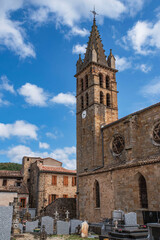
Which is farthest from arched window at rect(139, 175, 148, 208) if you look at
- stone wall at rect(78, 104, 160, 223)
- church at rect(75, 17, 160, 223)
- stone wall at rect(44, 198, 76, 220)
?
stone wall at rect(44, 198, 76, 220)

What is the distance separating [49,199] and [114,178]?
54.7 feet

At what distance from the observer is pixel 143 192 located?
1499 centimetres

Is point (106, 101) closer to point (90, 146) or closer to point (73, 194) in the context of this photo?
point (90, 146)

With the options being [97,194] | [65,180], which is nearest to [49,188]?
[65,180]

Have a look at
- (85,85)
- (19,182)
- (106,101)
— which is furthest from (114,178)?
(19,182)

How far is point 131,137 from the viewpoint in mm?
Answer: 20859

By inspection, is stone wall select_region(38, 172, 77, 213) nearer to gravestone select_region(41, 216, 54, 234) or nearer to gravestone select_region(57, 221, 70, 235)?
gravestone select_region(41, 216, 54, 234)

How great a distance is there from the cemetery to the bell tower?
1115 centimetres

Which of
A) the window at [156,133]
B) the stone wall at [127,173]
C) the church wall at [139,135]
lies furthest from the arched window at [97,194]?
the window at [156,133]

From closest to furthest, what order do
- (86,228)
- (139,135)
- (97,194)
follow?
(86,228) → (97,194) → (139,135)

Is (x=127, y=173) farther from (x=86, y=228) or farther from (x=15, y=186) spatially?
(x=15, y=186)

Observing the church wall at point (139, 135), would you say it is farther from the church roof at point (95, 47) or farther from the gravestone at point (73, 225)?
the church roof at point (95, 47)

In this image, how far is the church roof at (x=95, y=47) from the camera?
30.7 meters

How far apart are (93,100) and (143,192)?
14689mm
